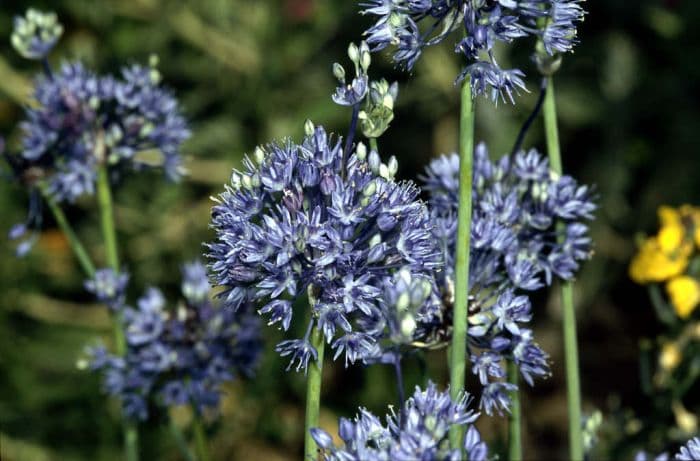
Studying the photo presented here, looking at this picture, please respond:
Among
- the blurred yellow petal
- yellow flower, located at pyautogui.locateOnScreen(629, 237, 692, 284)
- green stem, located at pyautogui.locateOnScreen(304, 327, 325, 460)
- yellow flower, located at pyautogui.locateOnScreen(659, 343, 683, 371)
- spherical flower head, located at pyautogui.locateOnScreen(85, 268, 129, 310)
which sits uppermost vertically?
the blurred yellow petal

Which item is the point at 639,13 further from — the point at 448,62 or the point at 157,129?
the point at 157,129

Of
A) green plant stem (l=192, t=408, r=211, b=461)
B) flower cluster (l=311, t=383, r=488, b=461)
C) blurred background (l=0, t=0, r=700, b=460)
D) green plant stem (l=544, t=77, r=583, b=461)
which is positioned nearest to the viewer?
flower cluster (l=311, t=383, r=488, b=461)

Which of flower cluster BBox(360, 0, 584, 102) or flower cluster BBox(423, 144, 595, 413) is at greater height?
flower cluster BBox(360, 0, 584, 102)

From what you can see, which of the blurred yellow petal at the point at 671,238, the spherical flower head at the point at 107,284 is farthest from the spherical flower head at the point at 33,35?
the blurred yellow petal at the point at 671,238

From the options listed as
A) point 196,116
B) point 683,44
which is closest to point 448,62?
point 683,44

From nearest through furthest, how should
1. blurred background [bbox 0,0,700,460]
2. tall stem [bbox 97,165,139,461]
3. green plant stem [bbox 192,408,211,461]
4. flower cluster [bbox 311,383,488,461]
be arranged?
flower cluster [bbox 311,383,488,461] < green plant stem [bbox 192,408,211,461] < tall stem [bbox 97,165,139,461] < blurred background [bbox 0,0,700,460]

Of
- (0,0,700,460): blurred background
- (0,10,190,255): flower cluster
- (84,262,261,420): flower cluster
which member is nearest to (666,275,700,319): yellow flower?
(84,262,261,420): flower cluster

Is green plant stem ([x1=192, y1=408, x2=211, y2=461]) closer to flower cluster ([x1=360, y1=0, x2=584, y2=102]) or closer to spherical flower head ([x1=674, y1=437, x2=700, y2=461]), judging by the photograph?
flower cluster ([x1=360, y1=0, x2=584, y2=102])

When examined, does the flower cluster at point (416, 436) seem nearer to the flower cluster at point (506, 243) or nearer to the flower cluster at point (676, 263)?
the flower cluster at point (506, 243)
